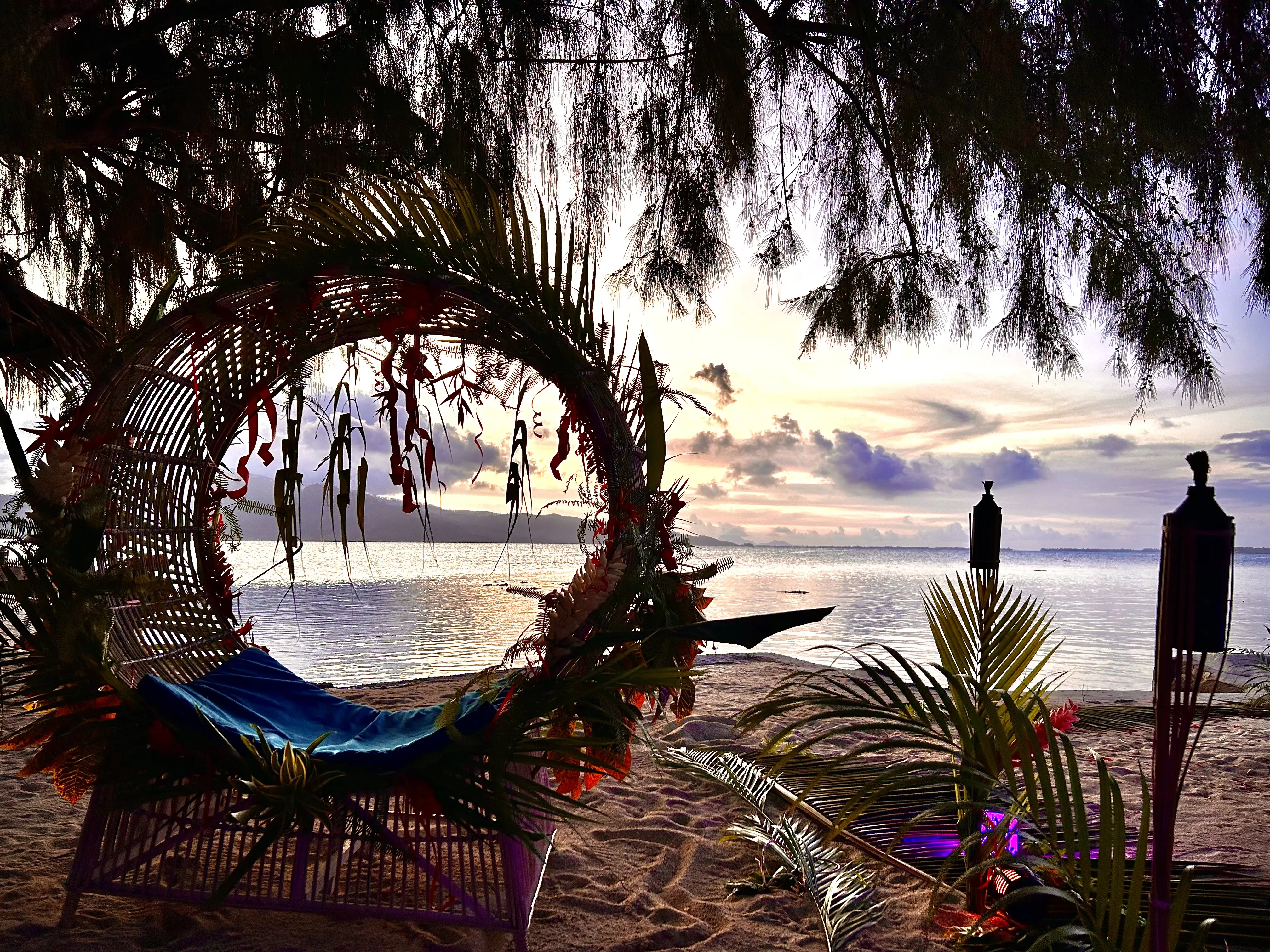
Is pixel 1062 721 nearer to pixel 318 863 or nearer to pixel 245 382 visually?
pixel 318 863

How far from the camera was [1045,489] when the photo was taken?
19812 millimetres

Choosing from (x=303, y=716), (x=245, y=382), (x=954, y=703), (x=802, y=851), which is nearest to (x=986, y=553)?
(x=954, y=703)

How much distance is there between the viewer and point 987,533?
2186 mm

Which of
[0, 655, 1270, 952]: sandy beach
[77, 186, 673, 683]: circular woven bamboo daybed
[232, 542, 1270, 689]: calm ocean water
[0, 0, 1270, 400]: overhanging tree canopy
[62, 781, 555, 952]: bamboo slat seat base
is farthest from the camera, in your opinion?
[232, 542, 1270, 689]: calm ocean water

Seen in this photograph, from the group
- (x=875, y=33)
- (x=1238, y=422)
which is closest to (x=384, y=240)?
(x=875, y=33)

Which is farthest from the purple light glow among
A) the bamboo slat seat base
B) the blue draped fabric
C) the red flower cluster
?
the blue draped fabric

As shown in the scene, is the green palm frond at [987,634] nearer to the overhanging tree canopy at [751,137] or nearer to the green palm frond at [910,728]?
the green palm frond at [910,728]

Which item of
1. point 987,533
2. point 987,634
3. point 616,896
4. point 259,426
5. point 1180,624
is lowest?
point 616,896

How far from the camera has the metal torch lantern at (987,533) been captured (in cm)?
218

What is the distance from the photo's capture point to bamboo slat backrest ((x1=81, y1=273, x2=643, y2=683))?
2098 millimetres

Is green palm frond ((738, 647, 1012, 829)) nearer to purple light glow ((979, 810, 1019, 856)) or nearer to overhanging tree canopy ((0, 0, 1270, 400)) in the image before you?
purple light glow ((979, 810, 1019, 856))

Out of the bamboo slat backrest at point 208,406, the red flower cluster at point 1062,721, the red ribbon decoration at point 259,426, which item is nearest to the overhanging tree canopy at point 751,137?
the bamboo slat backrest at point 208,406

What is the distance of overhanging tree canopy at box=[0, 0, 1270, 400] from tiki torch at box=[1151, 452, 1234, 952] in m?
1.98

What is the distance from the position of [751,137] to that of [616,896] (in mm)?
2638
